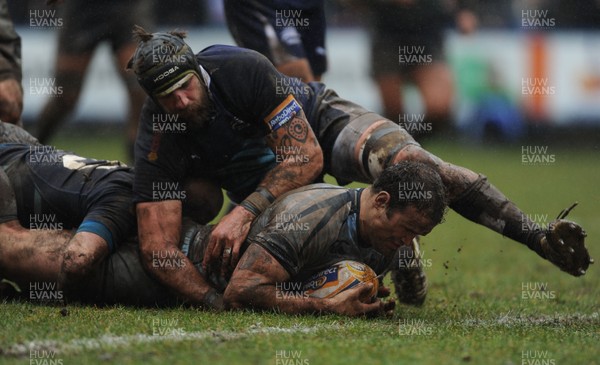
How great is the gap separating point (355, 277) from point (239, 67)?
1.52 metres

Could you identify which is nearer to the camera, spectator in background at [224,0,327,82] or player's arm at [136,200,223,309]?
player's arm at [136,200,223,309]

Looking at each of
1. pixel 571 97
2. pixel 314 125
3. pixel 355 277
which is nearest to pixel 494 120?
pixel 571 97

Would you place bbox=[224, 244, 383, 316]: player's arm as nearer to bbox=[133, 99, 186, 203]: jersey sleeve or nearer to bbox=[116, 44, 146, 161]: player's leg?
bbox=[133, 99, 186, 203]: jersey sleeve

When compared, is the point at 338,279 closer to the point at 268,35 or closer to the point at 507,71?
the point at 268,35

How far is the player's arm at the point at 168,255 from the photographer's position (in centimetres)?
582

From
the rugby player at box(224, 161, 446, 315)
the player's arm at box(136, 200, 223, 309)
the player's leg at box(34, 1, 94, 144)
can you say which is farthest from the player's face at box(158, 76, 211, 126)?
the player's leg at box(34, 1, 94, 144)

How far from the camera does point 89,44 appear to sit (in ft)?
30.9

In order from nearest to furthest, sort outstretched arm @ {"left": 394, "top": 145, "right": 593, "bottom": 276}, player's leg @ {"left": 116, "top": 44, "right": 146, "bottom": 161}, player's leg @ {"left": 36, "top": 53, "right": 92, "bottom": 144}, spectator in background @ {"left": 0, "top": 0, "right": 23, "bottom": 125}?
1. outstretched arm @ {"left": 394, "top": 145, "right": 593, "bottom": 276}
2. spectator in background @ {"left": 0, "top": 0, "right": 23, "bottom": 125}
3. player's leg @ {"left": 116, "top": 44, "right": 146, "bottom": 161}
4. player's leg @ {"left": 36, "top": 53, "right": 92, "bottom": 144}

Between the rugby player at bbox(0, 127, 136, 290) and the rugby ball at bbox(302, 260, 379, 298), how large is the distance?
123cm

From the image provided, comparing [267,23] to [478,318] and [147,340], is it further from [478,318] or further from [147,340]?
[147,340]

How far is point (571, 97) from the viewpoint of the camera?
19391 millimetres

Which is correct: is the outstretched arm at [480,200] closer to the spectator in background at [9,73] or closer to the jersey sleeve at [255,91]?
the jersey sleeve at [255,91]

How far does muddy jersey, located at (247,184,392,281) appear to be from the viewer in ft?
17.7

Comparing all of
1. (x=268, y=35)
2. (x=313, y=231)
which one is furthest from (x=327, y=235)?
(x=268, y=35)
